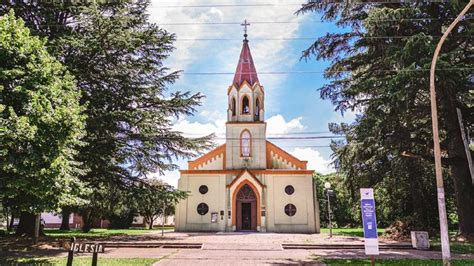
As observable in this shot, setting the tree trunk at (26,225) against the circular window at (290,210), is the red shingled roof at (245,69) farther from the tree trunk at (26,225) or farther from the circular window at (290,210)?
the tree trunk at (26,225)

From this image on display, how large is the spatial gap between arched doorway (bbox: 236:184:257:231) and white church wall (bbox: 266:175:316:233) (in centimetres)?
128

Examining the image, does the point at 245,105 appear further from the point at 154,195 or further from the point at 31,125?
the point at 31,125

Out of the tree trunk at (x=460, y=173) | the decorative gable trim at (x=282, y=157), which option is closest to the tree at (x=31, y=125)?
the tree trunk at (x=460, y=173)

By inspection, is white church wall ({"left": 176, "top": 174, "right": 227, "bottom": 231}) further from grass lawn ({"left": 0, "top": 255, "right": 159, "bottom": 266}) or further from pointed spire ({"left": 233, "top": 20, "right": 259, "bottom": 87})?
grass lawn ({"left": 0, "top": 255, "right": 159, "bottom": 266})

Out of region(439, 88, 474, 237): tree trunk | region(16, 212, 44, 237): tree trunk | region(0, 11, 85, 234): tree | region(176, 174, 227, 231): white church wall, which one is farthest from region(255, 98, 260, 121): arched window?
region(0, 11, 85, 234): tree

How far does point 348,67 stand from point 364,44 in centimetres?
179

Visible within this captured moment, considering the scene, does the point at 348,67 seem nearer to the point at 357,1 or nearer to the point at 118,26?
the point at 357,1

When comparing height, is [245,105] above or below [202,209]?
above

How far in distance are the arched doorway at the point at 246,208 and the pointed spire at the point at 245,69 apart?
9.62 m

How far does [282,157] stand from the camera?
32.0 m

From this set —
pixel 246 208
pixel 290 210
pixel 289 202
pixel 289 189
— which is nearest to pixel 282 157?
pixel 289 189

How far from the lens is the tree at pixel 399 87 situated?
1416 centimetres

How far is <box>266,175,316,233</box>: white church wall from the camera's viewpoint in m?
29.5

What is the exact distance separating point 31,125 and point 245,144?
22402mm
